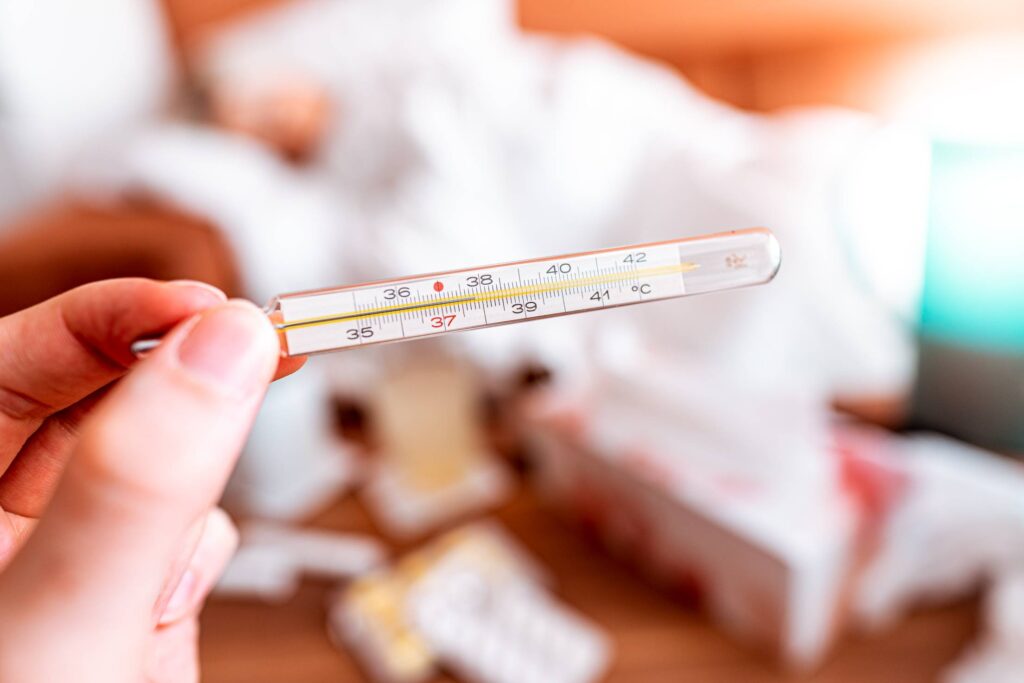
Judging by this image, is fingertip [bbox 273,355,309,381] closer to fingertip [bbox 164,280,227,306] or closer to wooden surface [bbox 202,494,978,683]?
fingertip [bbox 164,280,227,306]

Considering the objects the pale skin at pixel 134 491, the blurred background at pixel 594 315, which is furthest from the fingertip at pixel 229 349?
the blurred background at pixel 594 315

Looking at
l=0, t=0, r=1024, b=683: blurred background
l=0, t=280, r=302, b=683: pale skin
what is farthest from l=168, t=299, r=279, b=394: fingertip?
l=0, t=0, r=1024, b=683: blurred background

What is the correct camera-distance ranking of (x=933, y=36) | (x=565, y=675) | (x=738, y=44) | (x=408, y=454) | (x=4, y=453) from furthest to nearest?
(x=738, y=44) < (x=933, y=36) < (x=408, y=454) < (x=565, y=675) < (x=4, y=453)

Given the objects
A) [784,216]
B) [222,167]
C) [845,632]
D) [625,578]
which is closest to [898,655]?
[845,632]

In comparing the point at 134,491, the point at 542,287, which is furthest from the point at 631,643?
the point at 134,491

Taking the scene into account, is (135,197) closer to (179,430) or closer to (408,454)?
(408,454)

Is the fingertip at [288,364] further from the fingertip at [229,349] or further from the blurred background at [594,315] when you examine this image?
the blurred background at [594,315]

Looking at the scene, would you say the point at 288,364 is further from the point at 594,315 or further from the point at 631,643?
the point at 594,315
